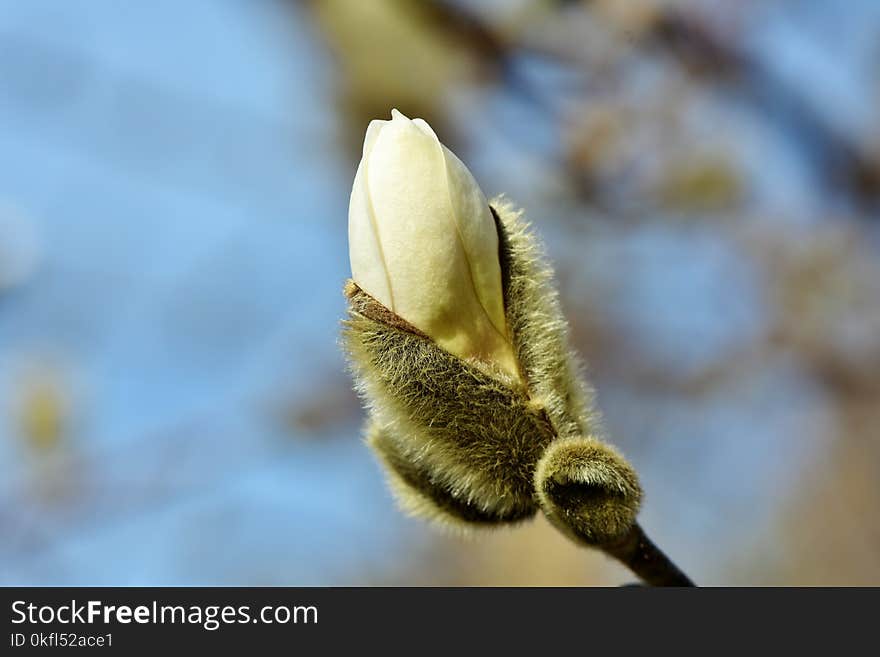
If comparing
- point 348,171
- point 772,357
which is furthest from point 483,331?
point 772,357

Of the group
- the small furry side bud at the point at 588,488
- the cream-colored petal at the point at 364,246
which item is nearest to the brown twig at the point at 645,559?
the small furry side bud at the point at 588,488

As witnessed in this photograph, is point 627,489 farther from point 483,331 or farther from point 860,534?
point 860,534

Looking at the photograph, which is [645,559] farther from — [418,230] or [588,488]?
[418,230]

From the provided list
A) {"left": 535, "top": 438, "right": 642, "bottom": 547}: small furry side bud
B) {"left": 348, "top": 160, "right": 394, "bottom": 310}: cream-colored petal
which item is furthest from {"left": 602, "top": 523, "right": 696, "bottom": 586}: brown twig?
{"left": 348, "top": 160, "right": 394, "bottom": 310}: cream-colored petal

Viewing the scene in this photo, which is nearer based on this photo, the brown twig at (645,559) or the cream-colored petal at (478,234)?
the cream-colored petal at (478,234)

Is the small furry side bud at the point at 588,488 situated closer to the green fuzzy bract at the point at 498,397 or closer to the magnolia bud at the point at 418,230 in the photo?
the green fuzzy bract at the point at 498,397
